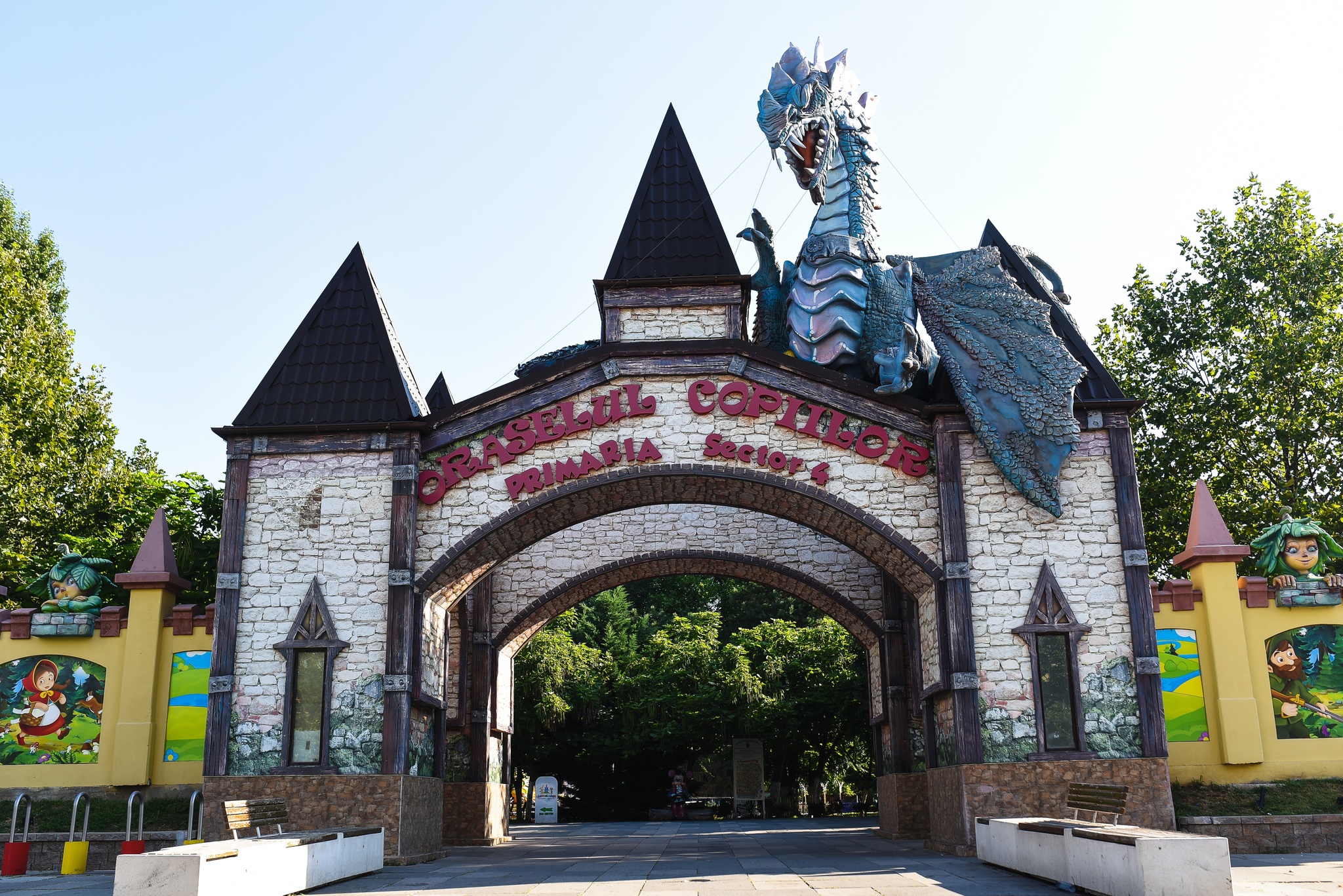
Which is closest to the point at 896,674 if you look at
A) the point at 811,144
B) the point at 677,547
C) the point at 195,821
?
the point at 677,547

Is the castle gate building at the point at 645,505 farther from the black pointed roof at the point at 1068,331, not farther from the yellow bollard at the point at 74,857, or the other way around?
the yellow bollard at the point at 74,857

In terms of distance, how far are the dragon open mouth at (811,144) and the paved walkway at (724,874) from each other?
9487 millimetres

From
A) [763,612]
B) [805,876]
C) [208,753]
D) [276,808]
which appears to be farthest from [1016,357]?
[763,612]

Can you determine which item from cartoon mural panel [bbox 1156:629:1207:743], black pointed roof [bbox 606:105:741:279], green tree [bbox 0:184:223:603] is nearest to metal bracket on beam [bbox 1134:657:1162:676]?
cartoon mural panel [bbox 1156:629:1207:743]

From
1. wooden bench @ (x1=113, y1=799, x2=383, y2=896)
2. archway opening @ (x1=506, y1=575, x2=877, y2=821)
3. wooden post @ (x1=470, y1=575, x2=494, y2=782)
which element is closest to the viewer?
wooden bench @ (x1=113, y1=799, x2=383, y2=896)

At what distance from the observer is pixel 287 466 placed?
13570 mm

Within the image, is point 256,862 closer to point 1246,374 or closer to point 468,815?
point 468,815

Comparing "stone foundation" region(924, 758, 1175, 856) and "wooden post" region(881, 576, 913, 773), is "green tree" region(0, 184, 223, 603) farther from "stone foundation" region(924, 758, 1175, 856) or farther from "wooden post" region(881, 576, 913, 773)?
"stone foundation" region(924, 758, 1175, 856)

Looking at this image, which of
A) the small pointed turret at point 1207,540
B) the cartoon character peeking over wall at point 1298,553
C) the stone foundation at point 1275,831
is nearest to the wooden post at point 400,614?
the stone foundation at point 1275,831

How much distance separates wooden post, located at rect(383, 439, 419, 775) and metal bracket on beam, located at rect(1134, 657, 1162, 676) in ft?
27.8

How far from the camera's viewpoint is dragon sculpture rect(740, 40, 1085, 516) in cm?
1309

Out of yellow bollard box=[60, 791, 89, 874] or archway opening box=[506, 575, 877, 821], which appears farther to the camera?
archway opening box=[506, 575, 877, 821]

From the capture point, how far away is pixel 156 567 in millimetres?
14914

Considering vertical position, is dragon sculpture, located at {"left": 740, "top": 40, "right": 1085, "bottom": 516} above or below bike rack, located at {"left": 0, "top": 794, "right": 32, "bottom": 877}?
above
